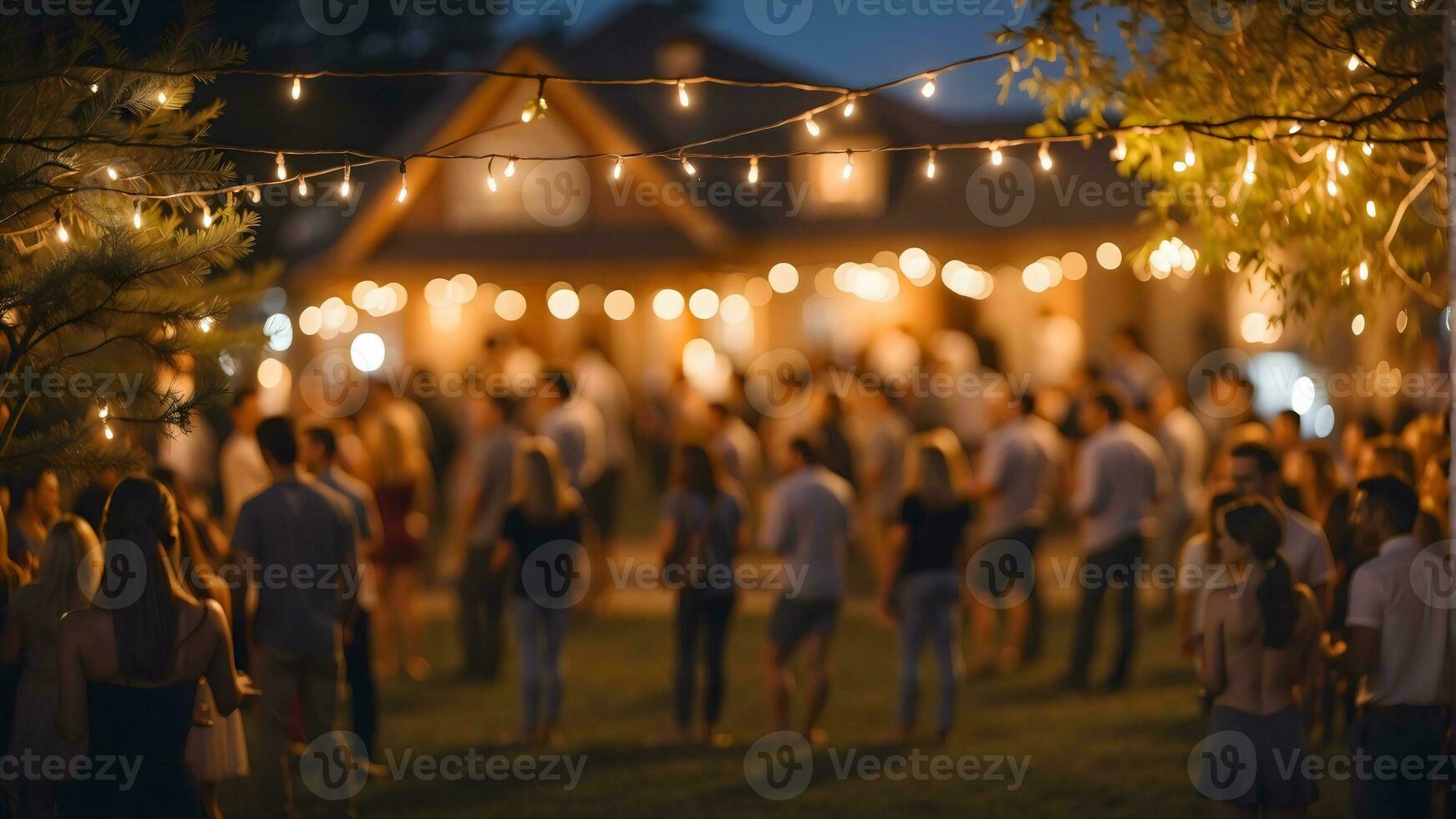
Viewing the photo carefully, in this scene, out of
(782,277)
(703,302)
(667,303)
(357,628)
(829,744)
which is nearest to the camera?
(357,628)

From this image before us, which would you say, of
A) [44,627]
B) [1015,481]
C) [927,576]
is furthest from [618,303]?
[44,627]

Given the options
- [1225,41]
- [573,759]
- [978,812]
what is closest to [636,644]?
[573,759]

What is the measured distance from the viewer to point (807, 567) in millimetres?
8086

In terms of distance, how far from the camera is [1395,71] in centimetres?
632

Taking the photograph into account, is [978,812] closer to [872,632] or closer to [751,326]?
[872,632]

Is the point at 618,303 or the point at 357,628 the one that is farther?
the point at 618,303

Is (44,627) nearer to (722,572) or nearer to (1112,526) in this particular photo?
(722,572)

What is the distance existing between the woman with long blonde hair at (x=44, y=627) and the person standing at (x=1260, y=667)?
A: 399cm

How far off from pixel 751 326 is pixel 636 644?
58.2 feet

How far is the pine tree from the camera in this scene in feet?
17.6

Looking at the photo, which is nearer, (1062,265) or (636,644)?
(636,644)

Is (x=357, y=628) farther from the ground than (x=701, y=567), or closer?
closer

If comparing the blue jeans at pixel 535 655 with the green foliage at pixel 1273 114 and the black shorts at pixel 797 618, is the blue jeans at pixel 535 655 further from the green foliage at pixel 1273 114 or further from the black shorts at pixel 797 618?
the green foliage at pixel 1273 114

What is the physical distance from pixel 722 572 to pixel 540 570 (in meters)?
0.98
